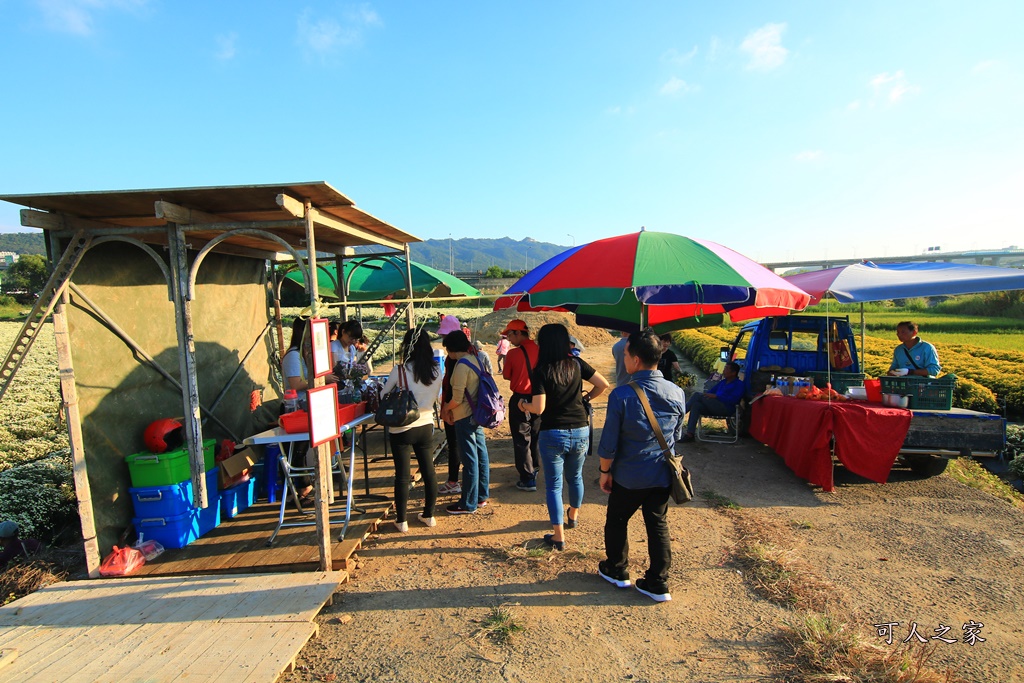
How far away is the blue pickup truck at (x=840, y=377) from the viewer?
18.9ft

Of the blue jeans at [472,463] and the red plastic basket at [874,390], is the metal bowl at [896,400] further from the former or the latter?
the blue jeans at [472,463]

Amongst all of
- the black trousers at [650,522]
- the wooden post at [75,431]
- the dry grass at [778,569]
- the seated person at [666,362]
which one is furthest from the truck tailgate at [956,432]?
the wooden post at [75,431]

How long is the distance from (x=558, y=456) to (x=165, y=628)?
116 inches

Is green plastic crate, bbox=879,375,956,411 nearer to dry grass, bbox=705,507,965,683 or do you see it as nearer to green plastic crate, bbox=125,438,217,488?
dry grass, bbox=705,507,965,683

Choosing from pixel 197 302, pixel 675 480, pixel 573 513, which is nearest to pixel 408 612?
pixel 573 513

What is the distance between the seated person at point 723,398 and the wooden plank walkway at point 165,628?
5630 mm

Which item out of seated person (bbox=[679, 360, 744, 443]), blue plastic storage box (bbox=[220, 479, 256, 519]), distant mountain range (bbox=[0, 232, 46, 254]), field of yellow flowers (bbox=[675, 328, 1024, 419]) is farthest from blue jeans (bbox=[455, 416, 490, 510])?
distant mountain range (bbox=[0, 232, 46, 254])

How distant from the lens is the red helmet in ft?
16.0

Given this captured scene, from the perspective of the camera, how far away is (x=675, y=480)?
357 cm

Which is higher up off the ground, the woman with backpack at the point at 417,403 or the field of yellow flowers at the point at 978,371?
the woman with backpack at the point at 417,403

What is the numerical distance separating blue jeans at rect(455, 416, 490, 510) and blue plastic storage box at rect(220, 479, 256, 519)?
2.29 meters

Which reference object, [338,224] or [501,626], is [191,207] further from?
[501,626]

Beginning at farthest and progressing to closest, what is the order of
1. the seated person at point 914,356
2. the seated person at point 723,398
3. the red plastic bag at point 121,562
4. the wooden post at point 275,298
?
1. the seated person at point 723,398
2. the wooden post at point 275,298
3. the seated person at point 914,356
4. the red plastic bag at point 121,562

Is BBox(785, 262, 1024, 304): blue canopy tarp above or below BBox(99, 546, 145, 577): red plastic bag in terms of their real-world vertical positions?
above
